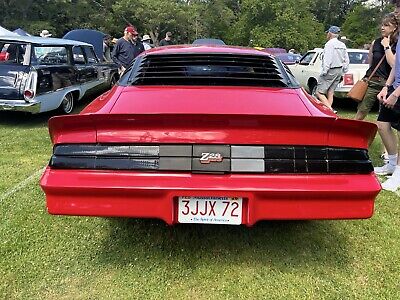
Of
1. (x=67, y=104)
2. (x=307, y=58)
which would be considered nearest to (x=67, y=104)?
(x=67, y=104)

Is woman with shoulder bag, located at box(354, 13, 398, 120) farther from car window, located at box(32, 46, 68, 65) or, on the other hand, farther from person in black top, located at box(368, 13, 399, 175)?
car window, located at box(32, 46, 68, 65)

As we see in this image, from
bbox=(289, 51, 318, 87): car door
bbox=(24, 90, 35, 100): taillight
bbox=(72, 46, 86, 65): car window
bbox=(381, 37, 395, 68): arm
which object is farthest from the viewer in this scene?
bbox=(289, 51, 318, 87): car door

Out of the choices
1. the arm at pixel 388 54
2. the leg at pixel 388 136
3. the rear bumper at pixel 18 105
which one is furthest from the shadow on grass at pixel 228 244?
the rear bumper at pixel 18 105

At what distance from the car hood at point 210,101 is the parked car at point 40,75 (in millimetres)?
4313

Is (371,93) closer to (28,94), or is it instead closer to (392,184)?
(392,184)

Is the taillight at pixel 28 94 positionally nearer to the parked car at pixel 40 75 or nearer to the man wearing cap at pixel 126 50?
the parked car at pixel 40 75

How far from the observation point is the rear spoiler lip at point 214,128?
2301 mm

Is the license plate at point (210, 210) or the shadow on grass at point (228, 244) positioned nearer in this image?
the license plate at point (210, 210)

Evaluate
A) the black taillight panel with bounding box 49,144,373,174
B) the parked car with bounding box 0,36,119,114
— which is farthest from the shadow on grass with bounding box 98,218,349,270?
the parked car with bounding box 0,36,119,114

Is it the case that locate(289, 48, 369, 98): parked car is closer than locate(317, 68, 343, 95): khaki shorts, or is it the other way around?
locate(317, 68, 343, 95): khaki shorts

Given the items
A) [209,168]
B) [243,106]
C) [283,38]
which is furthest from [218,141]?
[283,38]

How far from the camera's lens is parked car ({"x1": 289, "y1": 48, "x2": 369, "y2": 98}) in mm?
9039

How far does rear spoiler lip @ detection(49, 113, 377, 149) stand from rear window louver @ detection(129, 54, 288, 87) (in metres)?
0.83

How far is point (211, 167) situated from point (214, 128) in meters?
0.21
